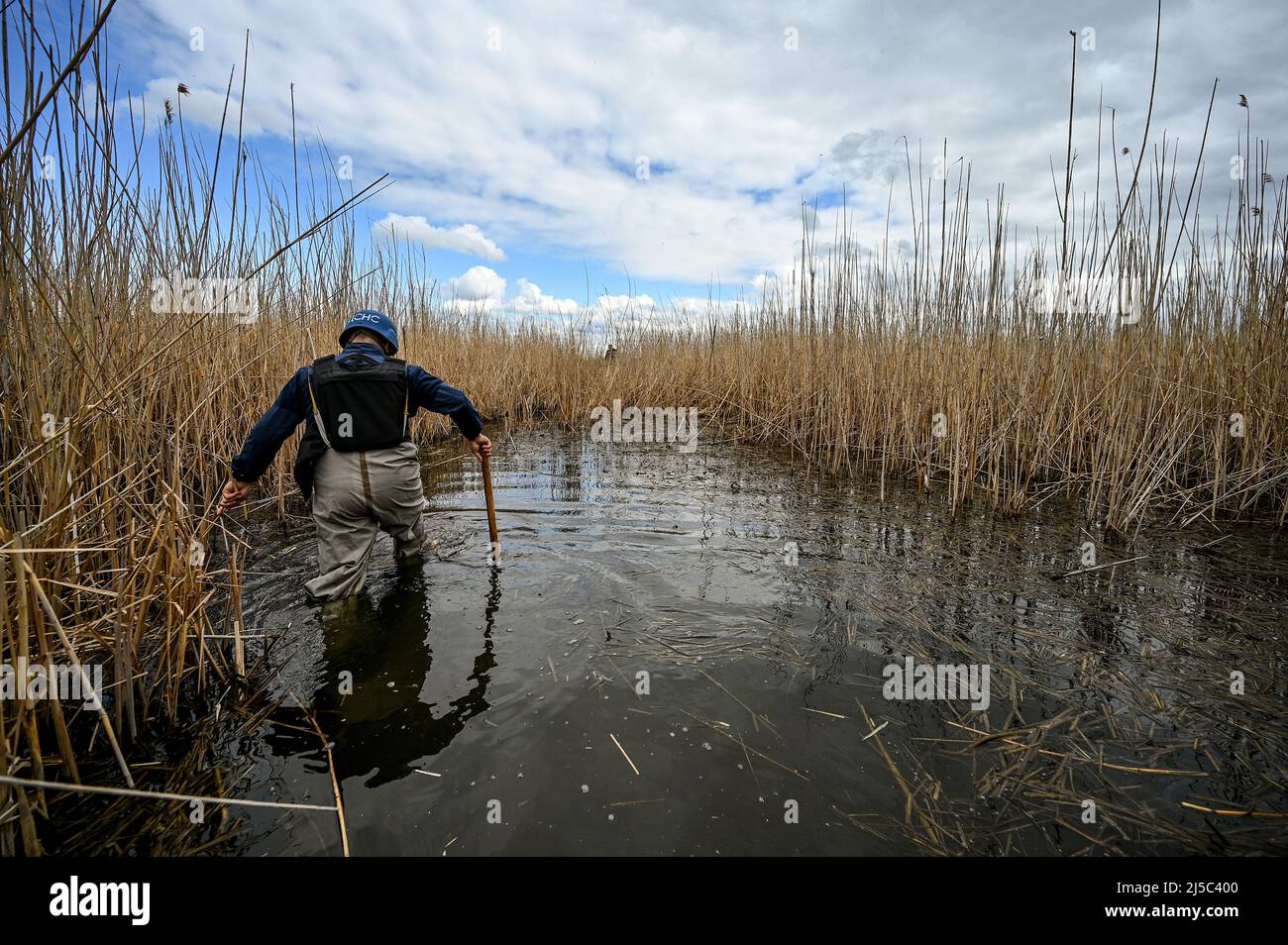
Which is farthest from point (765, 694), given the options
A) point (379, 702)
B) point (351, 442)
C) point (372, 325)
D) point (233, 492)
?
point (372, 325)

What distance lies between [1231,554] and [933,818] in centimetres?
336

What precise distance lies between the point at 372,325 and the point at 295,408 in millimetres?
603

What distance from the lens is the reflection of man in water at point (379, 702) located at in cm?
173

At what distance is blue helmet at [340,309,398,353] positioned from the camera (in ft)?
9.34

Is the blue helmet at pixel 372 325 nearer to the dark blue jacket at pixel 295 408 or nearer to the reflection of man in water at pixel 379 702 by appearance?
the dark blue jacket at pixel 295 408

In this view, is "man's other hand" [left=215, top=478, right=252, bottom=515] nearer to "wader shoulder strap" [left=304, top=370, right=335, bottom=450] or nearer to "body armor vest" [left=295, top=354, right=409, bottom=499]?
"body armor vest" [left=295, top=354, right=409, bottom=499]

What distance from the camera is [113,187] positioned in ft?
6.96

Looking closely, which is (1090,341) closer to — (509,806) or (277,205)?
(509,806)

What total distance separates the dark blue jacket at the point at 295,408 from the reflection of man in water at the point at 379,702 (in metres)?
0.83

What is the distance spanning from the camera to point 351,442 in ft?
8.77

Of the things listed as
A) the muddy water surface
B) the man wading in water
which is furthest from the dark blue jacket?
the muddy water surface

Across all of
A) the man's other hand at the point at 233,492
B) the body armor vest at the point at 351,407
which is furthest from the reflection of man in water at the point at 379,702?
the body armor vest at the point at 351,407

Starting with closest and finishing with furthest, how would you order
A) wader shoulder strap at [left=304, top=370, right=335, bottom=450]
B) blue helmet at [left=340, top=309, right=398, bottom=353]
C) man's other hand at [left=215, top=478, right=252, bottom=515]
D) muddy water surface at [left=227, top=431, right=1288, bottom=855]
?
muddy water surface at [left=227, top=431, right=1288, bottom=855]
man's other hand at [left=215, top=478, right=252, bottom=515]
wader shoulder strap at [left=304, top=370, right=335, bottom=450]
blue helmet at [left=340, top=309, right=398, bottom=353]

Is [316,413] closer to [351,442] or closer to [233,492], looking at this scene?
[351,442]
